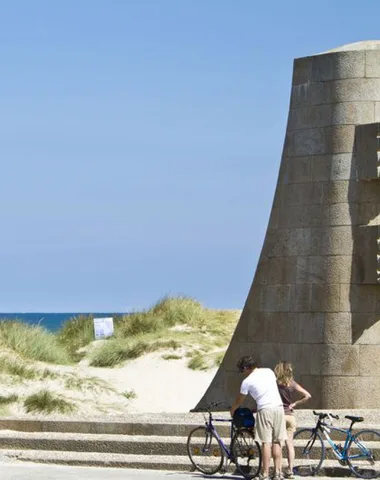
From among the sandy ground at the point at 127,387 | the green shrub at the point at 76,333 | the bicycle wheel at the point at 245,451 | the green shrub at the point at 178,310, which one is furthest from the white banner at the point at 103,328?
the bicycle wheel at the point at 245,451

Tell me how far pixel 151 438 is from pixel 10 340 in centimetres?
1295

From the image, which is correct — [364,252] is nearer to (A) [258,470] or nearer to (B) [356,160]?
(B) [356,160]

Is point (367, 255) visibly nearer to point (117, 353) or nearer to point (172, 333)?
point (117, 353)

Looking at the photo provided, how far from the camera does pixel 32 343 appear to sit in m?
29.7

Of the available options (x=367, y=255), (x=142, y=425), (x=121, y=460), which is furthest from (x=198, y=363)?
(x=121, y=460)

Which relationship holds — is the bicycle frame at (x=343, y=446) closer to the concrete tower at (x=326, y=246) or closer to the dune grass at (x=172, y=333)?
the concrete tower at (x=326, y=246)

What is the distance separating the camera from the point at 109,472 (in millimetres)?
15875

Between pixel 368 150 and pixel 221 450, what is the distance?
5.14m

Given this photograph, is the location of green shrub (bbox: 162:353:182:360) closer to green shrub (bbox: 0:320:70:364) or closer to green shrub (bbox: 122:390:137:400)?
green shrub (bbox: 0:320:70:364)

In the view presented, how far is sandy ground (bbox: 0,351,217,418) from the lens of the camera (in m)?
25.2

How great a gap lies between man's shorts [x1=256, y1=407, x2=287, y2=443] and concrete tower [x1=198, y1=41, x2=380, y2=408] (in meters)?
3.90

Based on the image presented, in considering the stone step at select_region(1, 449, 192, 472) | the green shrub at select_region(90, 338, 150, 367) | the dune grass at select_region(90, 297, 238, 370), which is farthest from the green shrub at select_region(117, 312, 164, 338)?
the stone step at select_region(1, 449, 192, 472)

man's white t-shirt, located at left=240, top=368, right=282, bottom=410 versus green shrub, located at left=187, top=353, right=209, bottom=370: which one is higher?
man's white t-shirt, located at left=240, top=368, right=282, bottom=410

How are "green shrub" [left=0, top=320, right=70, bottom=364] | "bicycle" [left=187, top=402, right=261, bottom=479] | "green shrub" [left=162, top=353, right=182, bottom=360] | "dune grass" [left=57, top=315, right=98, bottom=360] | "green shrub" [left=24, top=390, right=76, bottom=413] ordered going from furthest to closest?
"dune grass" [left=57, top=315, right=98, bottom=360] → "green shrub" [left=162, top=353, right=182, bottom=360] → "green shrub" [left=0, top=320, right=70, bottom=364] → "green shrub" [left=24, top=390, right=76, bottom=413] → "bicycle" [left=187, top=402, right=261, bottom=479]
